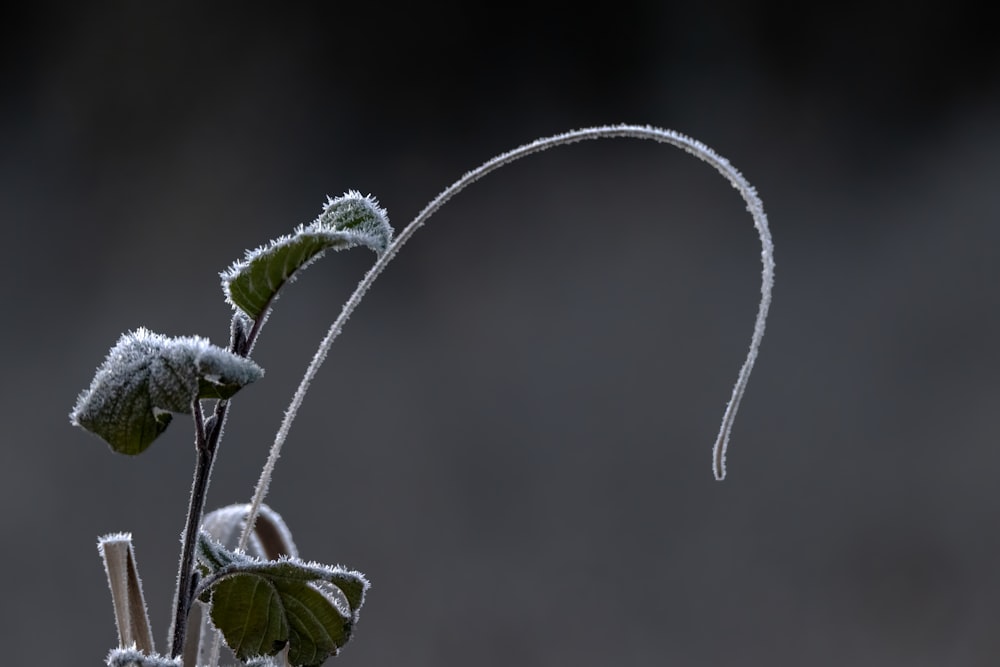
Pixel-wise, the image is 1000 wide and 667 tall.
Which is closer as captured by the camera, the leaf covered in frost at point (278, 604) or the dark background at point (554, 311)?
the leaf covered in frost at point (278, 604)

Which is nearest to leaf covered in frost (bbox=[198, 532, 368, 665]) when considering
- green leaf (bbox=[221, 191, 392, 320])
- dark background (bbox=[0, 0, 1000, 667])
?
green leaf (bbox=[221, 191, 392, 320])

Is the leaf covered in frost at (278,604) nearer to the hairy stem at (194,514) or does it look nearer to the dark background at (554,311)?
the hairy stem at (194,514)

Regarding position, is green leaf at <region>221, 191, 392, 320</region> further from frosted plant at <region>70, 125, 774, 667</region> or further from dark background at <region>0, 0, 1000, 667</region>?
dark background at <region>0, 0, 1000, 667</region>

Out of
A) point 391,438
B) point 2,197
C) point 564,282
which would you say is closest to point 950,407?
point 564,282

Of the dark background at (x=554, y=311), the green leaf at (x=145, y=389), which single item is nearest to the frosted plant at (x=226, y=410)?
the green leaf at (x=145, y=389)

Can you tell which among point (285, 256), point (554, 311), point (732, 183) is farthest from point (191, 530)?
point (554, 311)

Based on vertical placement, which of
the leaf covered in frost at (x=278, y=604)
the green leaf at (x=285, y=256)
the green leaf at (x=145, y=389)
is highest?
the green leaf at (x=285, y=256)

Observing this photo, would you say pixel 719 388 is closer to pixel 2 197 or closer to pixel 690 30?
pixel 690 30
